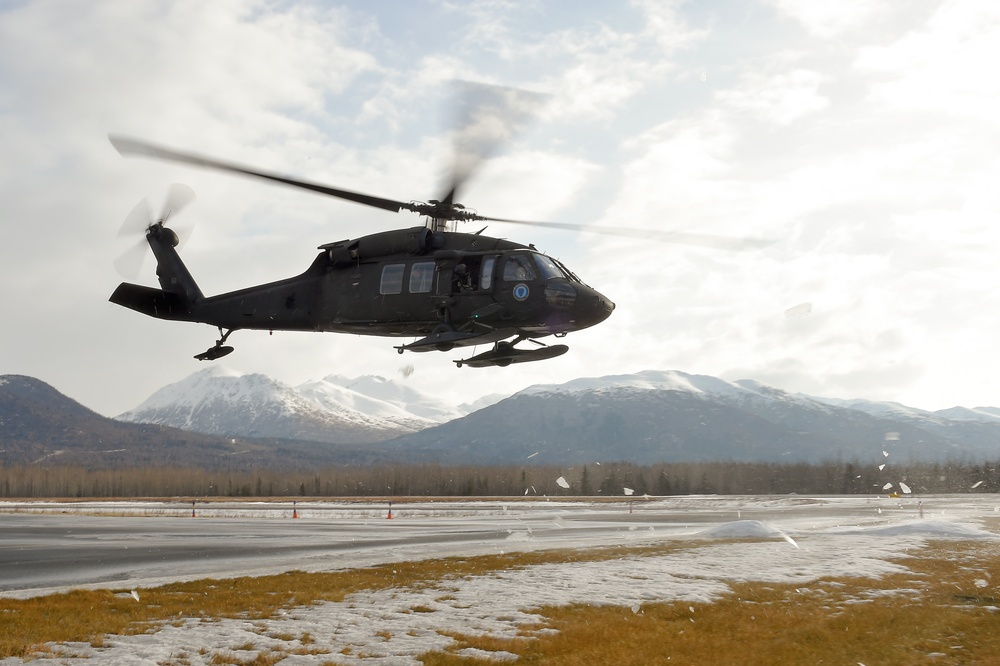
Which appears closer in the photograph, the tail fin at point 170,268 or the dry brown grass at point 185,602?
the dry brown grass at point 185,602

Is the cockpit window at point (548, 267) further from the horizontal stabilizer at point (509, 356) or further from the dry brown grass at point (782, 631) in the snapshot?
the dry brown grass at point (782, 631)

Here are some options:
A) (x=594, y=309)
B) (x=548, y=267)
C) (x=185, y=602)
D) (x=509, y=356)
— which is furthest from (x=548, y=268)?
(x=185, y=602)

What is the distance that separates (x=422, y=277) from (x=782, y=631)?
11.5 metres

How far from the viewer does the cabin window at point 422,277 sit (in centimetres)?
1975

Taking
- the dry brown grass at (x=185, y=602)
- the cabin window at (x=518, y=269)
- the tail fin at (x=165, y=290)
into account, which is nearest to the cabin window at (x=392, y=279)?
the cabin window at (x=518, y=269)

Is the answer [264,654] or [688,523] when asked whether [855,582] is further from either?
[688,523]

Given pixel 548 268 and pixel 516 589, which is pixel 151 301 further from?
pixel 516 589

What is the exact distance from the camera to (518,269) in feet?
62.6

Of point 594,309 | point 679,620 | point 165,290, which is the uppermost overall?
point 165,290

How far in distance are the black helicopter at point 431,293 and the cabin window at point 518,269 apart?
1.0 inches

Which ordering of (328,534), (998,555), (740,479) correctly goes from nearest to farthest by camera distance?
1. (998,555)
2. (328,534)
3. (740,479)

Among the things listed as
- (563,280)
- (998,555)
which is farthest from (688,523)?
(563,280)

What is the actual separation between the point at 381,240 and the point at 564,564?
1048 cm

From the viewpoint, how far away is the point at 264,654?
458 inches
